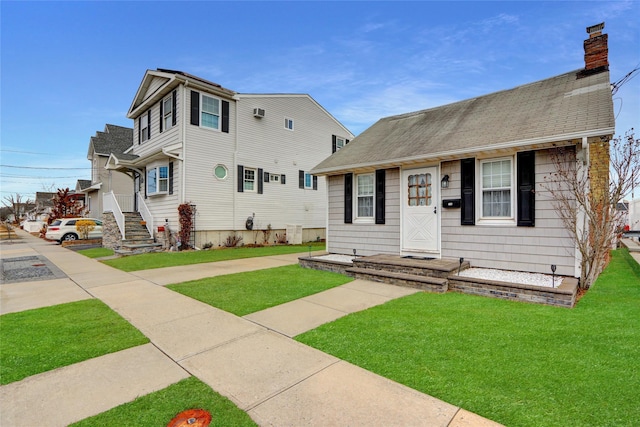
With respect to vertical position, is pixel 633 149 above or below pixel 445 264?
above

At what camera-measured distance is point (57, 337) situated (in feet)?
12.5

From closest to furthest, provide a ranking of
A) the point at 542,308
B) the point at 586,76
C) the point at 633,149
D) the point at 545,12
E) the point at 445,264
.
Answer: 1. the point at 542,308
2. the point at 633,149
3. the point at 445,264
4. the point at 586,76
5. the point at 545,12

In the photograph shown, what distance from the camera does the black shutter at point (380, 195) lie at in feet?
27.5

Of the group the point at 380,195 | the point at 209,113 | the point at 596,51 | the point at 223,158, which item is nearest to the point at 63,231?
the point at 223,158

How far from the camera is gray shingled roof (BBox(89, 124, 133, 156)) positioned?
24984 mm

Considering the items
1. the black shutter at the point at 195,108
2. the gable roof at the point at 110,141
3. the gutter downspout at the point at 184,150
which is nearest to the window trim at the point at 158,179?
the gutter downspout at the point at 184,150

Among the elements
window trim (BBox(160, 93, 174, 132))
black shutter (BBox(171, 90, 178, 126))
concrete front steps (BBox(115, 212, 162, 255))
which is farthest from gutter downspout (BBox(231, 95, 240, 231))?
concrete front steps (BBox(115, 212, 162, 255))

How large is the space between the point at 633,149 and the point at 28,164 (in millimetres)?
50586

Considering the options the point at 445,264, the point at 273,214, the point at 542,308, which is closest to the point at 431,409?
the point at 542,308

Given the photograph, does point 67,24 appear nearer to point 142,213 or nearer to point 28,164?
point 142,213

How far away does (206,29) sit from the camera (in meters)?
12.6

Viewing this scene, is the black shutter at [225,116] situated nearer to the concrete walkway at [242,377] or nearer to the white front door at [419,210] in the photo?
the white front door at [419,210]

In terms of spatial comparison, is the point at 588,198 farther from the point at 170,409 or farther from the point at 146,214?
the point at 146,214

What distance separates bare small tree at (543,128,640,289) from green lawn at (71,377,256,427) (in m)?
6.36
